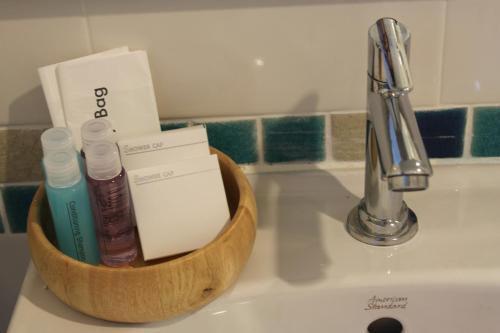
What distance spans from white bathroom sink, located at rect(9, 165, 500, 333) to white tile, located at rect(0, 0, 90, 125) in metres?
0.16

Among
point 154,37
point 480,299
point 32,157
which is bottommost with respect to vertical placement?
point 480,299

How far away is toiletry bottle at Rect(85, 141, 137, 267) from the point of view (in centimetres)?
54

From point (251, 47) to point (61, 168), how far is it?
203mm

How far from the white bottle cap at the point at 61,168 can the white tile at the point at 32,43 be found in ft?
0.42

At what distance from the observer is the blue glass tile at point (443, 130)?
2.19 ft

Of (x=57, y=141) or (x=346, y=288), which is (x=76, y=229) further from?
(x=346, y=288)

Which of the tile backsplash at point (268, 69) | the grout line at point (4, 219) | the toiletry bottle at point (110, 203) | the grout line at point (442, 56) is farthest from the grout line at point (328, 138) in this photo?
the grout line at point (4, 219)

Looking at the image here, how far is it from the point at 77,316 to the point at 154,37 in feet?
0.81

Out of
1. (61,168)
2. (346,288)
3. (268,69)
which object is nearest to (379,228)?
(346,288)

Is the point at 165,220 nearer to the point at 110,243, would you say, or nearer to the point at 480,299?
the point at 110,243

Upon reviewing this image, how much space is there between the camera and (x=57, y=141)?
0.55m

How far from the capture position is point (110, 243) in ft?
1.89

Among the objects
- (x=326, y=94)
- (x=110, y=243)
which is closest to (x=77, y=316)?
(x=110, y=243)

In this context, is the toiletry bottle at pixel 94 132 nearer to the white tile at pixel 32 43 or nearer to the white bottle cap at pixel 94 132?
the white bottle cap at pixel 94 132
